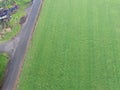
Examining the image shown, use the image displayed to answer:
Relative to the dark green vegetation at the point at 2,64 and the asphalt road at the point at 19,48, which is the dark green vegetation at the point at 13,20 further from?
the dark green vegetation at the point at 2,64

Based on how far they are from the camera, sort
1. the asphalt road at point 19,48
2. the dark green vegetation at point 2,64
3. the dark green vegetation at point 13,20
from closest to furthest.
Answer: the asphalt road at point 19,48 < the dark green vegetation at point 2,64 < the dark green vegetation at point 13,20

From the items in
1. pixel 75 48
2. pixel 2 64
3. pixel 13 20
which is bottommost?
pixel 75 48

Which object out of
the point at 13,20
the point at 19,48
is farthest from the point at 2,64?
the point at 13,20

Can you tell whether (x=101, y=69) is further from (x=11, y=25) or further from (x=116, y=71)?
(x=11, y=25)

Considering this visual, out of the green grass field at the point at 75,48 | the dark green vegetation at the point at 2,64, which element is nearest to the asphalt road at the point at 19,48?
the dark green vegetation at the point at 2,64

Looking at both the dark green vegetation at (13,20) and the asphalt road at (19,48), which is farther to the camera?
the dark green vegetation at (13,20)

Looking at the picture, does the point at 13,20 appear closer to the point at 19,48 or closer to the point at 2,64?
the point at 19,48

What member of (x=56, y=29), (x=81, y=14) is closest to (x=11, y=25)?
(x=56, y=29)
